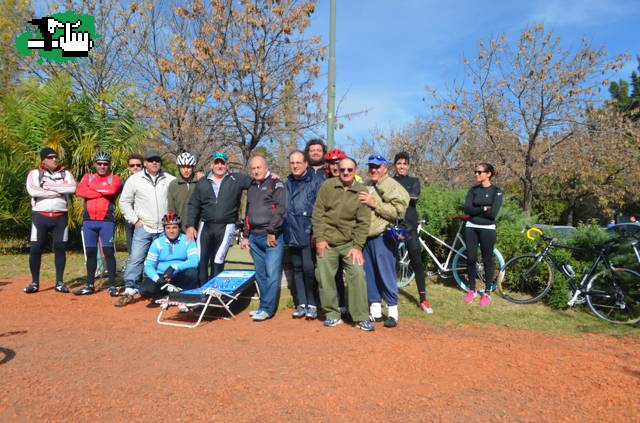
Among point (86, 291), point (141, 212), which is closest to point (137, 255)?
point (141, 212)

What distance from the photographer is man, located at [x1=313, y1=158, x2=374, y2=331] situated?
518 cm

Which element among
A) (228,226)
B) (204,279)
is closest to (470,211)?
(228,226)

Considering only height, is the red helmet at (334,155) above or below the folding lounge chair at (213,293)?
above

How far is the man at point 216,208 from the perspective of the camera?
237 inches

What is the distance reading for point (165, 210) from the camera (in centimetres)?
658

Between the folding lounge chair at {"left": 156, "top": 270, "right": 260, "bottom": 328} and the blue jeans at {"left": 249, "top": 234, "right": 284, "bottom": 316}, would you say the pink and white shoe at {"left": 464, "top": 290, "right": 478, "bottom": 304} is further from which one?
the folding lounge chair at {"left": 156, "top": 270, "right": 260, "bottom": 328}

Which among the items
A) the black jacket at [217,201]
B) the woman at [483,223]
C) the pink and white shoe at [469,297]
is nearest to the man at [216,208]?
the black jacket at [217,201]

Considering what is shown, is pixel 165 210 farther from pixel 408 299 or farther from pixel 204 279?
pixel 408 299

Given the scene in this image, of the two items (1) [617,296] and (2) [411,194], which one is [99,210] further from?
(1) [617,296]

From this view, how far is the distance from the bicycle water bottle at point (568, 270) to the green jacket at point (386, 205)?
2602 mm

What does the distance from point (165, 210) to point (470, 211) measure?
438 centimetres

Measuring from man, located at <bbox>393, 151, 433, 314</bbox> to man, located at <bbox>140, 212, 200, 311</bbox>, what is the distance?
114 inches

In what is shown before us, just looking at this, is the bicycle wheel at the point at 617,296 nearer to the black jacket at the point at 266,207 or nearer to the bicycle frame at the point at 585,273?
the bicycle frame at the point at 585,273

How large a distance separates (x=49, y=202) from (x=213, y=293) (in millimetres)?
3337
